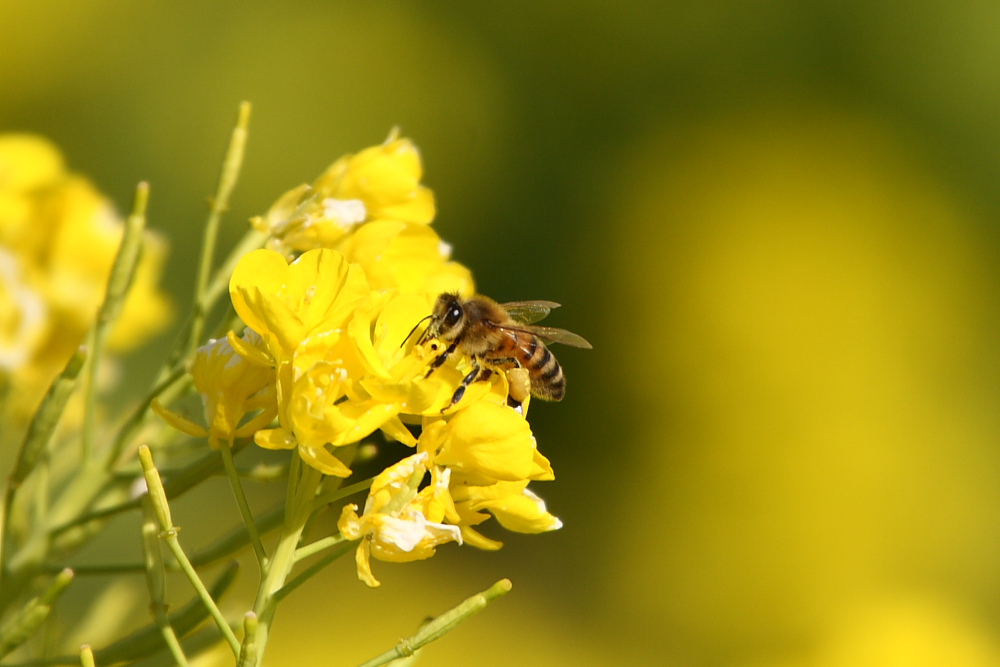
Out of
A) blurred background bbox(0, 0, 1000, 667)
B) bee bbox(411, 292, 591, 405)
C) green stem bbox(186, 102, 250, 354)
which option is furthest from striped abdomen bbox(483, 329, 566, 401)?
blurred background bbox(0, 0, 1000, 667)

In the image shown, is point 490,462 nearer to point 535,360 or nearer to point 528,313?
point 535,360

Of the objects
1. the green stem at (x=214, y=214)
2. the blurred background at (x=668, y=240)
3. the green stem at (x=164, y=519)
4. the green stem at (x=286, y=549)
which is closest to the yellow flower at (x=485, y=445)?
the green stem at (x=286, y=549)

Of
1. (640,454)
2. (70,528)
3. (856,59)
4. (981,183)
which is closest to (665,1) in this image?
(856,59)

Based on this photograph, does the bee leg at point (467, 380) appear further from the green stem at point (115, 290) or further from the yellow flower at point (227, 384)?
the green stem at point (115, 290)

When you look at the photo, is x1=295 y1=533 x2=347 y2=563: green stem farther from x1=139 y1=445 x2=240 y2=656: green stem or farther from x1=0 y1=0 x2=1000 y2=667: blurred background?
x1=0 y1=0 x2=1000 y2=667: blurred background

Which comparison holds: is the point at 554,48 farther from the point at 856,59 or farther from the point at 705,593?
the point at 705,593

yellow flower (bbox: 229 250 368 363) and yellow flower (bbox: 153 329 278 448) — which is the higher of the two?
yellow flower (bbox: 229 250 368 363)
